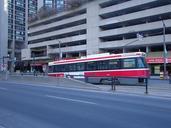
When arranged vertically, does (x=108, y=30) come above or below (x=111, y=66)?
above

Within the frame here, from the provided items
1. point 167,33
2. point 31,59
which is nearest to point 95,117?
point 167,33

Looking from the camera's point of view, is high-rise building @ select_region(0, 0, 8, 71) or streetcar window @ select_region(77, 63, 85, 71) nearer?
streetcar window @ select_region(77, 63, 85, 71)

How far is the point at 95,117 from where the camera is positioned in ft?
33.3

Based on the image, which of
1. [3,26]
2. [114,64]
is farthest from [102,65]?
[3,26]

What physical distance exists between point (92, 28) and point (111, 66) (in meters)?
42.7

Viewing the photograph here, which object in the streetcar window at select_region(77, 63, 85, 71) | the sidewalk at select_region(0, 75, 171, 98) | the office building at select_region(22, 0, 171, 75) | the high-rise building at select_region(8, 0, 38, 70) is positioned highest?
the high-rise building at select_region(8, 0, 38, 70)

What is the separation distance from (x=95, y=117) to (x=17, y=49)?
130m

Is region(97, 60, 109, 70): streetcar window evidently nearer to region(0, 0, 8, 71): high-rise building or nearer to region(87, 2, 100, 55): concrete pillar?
region(87, 2, 100, 55): concrete pillar

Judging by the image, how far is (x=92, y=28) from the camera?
72312 mm

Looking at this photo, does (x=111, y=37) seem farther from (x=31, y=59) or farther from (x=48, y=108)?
(x=48, y=108)

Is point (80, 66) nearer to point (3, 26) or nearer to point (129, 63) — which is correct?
point (129, 63)

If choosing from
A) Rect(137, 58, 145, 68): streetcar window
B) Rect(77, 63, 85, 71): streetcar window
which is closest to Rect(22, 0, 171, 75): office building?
Rect(77, 63, 85, 71): streetcar window

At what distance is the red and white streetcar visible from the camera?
28.5m

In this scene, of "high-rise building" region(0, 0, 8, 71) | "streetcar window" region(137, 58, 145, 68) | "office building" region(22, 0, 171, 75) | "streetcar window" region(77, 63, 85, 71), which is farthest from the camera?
"high-rise building" region(0, 0, 8, 71)
